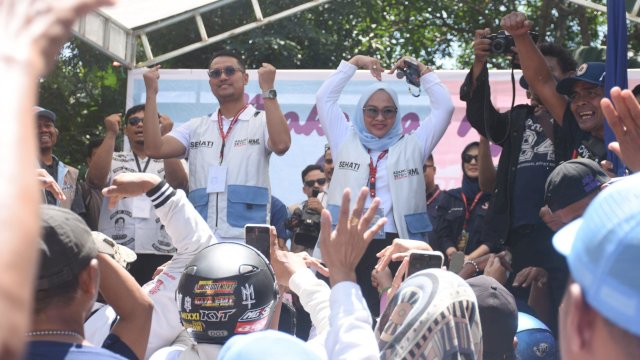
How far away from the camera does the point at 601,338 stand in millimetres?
1264

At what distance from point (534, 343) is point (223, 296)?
50.7 inches

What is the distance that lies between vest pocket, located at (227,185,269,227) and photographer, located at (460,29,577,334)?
134 cm

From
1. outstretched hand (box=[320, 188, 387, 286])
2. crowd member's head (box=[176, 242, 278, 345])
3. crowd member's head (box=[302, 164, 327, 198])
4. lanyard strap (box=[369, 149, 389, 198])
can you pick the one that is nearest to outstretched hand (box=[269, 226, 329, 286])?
crowd member's head (box=[176, 242, 278, 345])

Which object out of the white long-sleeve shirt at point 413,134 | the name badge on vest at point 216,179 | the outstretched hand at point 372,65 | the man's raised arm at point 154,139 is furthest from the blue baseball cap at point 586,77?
the man's raised arm at point 154,139

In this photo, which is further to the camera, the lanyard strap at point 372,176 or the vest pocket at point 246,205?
the vest pocket at point 246,205

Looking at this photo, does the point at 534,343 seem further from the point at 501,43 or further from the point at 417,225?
the point at 501,43

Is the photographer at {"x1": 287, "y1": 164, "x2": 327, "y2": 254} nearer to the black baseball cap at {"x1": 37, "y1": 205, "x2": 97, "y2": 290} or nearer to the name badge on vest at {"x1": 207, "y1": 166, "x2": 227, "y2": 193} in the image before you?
the name badge on vest at {"x1": 207, "y1": 166, "x2": 227, "y2": 193}

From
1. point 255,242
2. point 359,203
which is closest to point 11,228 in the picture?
point 359,203

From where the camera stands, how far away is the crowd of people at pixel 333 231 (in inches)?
48.2

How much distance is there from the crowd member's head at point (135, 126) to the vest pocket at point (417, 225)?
7.76ft

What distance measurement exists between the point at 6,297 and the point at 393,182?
4632 millimetres

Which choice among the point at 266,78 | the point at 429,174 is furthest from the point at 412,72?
the point at 429,174

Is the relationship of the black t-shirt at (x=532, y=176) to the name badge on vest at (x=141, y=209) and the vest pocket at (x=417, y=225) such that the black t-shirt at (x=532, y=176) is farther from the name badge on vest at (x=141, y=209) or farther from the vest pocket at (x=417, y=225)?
the name badge on vest at (x=141, y=209)

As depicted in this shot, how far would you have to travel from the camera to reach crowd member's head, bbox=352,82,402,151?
223 inches
